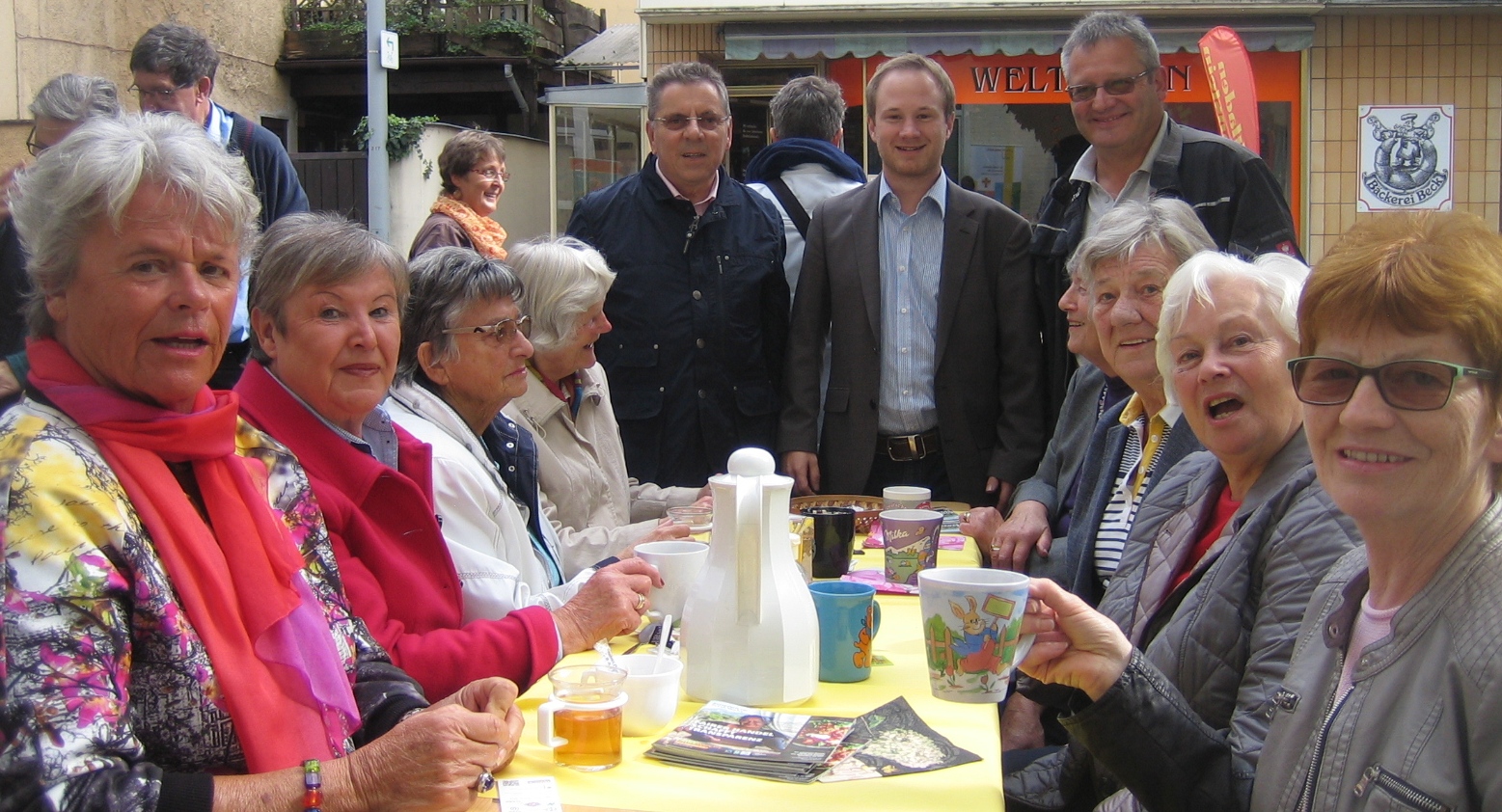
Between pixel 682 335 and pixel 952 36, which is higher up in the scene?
pixel 952 36

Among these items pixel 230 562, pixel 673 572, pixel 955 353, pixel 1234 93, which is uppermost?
pixel 1234 93

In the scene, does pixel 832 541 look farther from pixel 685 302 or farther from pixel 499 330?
pixel 685 302

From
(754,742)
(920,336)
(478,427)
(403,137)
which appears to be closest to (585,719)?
(754,742)

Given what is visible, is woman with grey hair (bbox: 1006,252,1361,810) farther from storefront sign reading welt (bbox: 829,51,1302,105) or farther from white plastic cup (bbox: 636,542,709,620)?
storefront sign reading welt (bbox: 829,51,1302,105)

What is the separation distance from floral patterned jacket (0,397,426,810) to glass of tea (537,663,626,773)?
42 centimetres

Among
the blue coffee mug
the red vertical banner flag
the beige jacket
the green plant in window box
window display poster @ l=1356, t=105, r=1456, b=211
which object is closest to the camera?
the blue coffee mug

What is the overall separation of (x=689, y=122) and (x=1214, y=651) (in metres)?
2.77

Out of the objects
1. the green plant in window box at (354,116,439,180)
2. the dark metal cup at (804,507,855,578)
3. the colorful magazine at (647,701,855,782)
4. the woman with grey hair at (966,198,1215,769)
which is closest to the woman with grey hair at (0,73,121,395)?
the dark metal cup at (804,507,855,578)

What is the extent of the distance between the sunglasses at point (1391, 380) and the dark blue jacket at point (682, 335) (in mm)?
2669

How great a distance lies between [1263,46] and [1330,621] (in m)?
8.89

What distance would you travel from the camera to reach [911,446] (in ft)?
12.8

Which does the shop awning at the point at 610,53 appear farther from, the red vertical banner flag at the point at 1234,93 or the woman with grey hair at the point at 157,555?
the woman with grey hair at the point at 157,555

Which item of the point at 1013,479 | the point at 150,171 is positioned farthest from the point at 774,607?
the point at 1013,479

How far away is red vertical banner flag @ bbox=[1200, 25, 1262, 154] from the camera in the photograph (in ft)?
23.5
